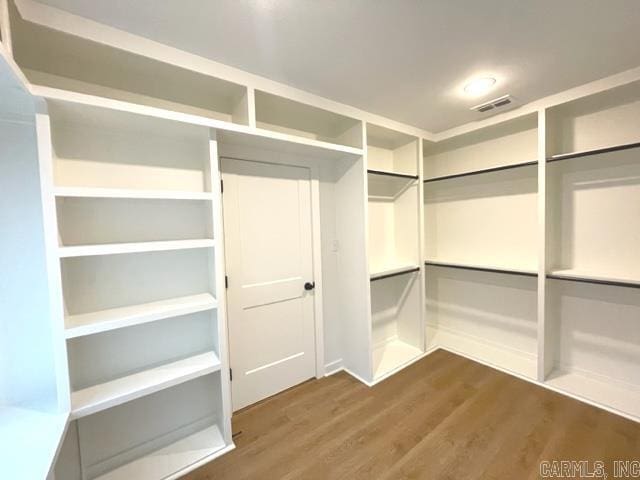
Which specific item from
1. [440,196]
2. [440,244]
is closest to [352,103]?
[440,196]

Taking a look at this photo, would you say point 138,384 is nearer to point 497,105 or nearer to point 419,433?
point 419,433

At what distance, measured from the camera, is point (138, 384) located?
4.95 ft

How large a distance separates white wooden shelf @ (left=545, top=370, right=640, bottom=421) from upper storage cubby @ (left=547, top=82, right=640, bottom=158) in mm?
1914

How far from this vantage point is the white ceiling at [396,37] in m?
1.23

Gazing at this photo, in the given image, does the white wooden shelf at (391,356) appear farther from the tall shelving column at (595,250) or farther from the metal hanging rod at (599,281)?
the metal hanging rod at (599,281)

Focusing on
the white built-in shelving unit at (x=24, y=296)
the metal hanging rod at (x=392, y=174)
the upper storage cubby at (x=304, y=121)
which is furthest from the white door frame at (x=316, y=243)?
the white built-in shelving unit at (x=24, y=296)

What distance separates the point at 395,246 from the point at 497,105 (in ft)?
5.32

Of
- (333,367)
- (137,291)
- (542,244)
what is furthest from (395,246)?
(137,291)

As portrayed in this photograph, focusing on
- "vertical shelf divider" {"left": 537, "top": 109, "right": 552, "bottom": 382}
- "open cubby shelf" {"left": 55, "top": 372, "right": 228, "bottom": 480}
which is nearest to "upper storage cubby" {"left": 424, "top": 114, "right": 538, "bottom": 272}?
"vertical shelf divider" {"left": 537, "top": 109, "right": 552, "bottom": 382}

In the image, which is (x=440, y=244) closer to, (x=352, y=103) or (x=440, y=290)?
(x=440, y=290)

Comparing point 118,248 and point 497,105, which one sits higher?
point 497,105

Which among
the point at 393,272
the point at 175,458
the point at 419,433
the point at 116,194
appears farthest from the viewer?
Result: the point at 393,272

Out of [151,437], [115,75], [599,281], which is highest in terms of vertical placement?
[115,75]

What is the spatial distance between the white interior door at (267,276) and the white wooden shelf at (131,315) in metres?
0.44
